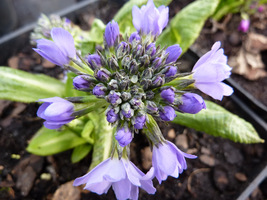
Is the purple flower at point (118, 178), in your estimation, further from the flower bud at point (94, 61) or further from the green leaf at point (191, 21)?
the green leaf at point (191, 21)

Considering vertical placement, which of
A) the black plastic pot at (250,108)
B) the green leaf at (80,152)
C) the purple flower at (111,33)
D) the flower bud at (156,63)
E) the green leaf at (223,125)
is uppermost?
the purple flower at (111,33)

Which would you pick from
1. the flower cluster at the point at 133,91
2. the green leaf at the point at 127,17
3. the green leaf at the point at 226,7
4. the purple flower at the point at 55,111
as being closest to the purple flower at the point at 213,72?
the flower cluster at the point at 133,91

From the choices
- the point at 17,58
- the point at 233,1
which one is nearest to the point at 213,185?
the point at 233,1

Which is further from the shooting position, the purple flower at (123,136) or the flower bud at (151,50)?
the flower bud at (151,50)

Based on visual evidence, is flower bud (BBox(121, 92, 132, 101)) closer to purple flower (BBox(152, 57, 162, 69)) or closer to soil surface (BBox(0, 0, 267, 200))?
purple flower (BBox(152, 57, 162, 69))

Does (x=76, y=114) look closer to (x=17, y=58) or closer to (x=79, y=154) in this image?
(x=79, y=154)

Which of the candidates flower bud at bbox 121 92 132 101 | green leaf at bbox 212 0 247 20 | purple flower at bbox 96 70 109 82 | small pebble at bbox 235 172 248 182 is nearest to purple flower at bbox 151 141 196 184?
flower bud at bbox 121 92 132 101

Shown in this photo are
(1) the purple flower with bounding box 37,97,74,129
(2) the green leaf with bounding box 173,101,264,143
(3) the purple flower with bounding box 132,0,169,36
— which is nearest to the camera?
(1) the purple flower with bounding box 37,97,74,129
